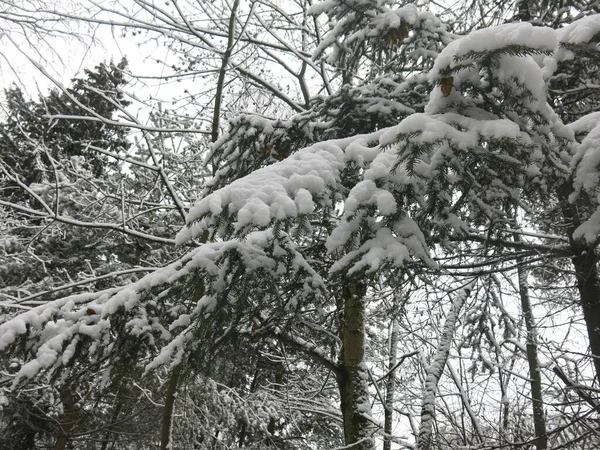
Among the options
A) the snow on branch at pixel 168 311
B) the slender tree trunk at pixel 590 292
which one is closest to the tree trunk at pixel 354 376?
the snow on branch at pixel 168 311

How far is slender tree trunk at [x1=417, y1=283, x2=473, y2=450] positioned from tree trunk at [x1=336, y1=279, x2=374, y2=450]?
0.59 metres

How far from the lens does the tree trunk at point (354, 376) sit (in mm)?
3953

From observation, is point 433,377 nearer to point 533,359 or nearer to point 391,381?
point 533,359

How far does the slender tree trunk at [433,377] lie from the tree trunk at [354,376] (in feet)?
1.92

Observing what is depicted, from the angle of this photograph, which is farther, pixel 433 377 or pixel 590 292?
pixel 433 377

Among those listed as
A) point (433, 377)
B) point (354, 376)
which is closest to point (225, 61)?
point (354, 376)

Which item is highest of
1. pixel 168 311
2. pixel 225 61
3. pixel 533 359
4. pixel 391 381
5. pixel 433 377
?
pixel 225 61

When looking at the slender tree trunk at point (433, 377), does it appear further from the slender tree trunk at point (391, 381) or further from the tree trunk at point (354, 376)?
the slender tree trunk at point (391, 381)

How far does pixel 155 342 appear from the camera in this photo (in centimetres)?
329

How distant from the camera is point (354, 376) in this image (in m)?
4.21

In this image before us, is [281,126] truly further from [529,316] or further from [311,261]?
[529,316]

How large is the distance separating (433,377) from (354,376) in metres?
1.20

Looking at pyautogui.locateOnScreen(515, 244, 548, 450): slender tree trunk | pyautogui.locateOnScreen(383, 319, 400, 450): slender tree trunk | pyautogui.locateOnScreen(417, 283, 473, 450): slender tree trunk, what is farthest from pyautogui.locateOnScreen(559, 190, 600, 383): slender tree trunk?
pyautogui.locateOnScreen(383, 319, 400, 450): slender tree trunk

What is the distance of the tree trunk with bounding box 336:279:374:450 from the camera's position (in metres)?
3.95
